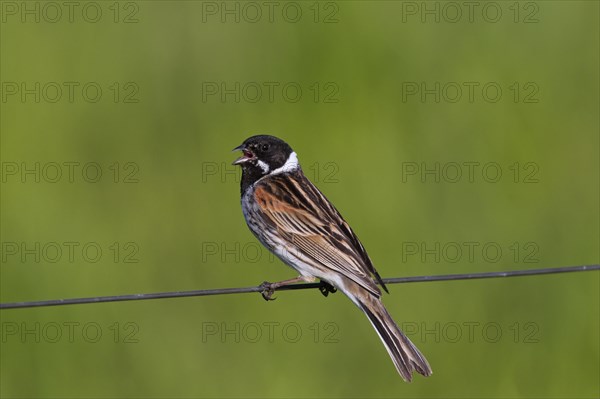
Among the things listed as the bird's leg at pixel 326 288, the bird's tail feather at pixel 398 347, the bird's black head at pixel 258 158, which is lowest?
the bird's tail feather at pixel 398 347

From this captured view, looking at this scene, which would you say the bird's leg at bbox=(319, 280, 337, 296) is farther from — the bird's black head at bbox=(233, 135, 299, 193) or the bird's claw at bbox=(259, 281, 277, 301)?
the bird's black head at bbox=(233, 135, 299, 193)

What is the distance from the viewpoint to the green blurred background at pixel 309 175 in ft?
29.7

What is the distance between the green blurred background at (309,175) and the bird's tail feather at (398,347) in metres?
1.64

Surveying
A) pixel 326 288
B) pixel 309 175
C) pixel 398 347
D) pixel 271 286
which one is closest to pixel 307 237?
pixel 271 286

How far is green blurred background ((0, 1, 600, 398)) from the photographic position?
904cm

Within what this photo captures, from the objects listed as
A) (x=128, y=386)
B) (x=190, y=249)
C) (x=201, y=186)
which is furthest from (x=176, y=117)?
(x=128, y=386)

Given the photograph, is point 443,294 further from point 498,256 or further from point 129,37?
point 129,37

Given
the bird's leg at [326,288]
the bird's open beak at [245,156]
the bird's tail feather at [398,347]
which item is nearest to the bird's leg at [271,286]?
the bird's leg at [326,288]

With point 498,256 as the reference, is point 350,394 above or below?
below

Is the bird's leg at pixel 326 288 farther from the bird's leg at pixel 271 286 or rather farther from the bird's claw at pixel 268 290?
the bird's claw at pixel 268 290

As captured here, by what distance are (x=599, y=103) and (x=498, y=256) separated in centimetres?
219

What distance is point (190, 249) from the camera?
9.62 m

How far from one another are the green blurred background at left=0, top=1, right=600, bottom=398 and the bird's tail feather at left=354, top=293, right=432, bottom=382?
164 centimetres

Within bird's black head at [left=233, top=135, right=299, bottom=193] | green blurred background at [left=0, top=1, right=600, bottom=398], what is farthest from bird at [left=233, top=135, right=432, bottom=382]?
green blurred background at [left=0, top=1, right=600, bottom=398]
